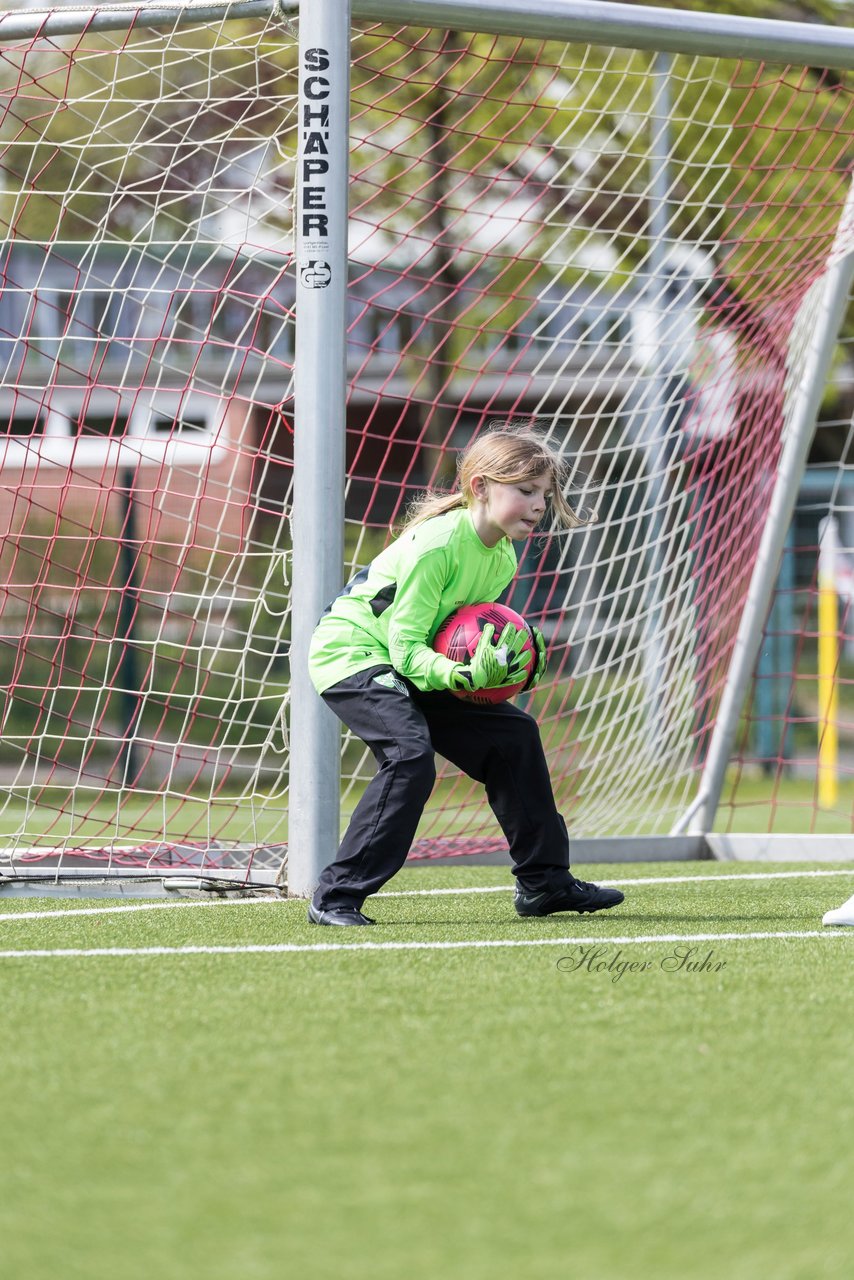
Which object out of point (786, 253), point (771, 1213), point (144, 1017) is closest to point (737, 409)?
point (786, 253)

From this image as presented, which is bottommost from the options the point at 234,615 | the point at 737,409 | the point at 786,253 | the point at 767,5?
the point at 234,615

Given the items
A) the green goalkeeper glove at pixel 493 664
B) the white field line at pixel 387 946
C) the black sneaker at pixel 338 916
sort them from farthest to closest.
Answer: the black sneaker at pixel 338 916 → the green goalkeeper glove at pixel 493 664 → the white field line at pixel 387 946

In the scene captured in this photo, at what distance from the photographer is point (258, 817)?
6355 millimetres

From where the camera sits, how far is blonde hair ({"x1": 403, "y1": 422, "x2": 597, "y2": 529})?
375cm

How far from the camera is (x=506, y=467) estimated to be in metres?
3.75

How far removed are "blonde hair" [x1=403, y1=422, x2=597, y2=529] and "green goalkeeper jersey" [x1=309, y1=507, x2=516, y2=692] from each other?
0.17 ft

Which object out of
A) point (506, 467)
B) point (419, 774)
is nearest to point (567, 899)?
point (419, 774)

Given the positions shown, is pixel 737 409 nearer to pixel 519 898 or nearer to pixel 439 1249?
pixel 519 898

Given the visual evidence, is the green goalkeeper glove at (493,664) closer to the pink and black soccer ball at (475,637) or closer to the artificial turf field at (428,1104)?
the pink and black soccer ball at (475,637)

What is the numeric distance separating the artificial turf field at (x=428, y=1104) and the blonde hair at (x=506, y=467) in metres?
1.07

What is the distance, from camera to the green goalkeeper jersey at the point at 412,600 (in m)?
3.69

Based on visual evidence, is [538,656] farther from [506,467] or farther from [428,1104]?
[428,1104]

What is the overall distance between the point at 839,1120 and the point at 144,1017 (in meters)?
1.23

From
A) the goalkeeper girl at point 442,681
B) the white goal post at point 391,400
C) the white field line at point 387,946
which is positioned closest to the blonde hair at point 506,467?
the goalkeeper girl at point 442,681
